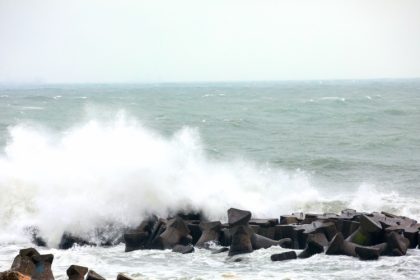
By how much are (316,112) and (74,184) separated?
116 ft

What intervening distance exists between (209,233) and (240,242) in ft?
2.93

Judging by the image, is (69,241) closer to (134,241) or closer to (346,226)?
(134,241)

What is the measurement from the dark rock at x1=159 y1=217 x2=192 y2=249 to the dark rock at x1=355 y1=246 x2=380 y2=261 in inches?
129

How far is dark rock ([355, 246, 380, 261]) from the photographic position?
12.1 meters

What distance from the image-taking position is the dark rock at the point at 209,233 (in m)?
13.4

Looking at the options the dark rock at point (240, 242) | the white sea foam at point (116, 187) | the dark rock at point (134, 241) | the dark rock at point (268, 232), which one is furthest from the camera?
the white sea foam at point (116, 187)

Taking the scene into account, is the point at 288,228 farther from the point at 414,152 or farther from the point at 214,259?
the point at 414,152

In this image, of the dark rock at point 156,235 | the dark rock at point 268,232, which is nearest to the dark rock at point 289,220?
the dark rock at point 268,232

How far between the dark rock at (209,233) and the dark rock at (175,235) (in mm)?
233

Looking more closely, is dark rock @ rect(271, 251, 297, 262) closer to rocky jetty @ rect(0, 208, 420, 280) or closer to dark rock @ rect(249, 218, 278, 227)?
rocky jetty @ rect(0, 208, 420, 280)

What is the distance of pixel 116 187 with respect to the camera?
1647 cm

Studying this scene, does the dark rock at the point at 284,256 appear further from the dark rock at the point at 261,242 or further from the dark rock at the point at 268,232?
the dark rock at the point at 268,232

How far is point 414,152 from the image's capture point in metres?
27.8

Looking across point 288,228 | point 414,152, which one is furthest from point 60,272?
point 414,152
